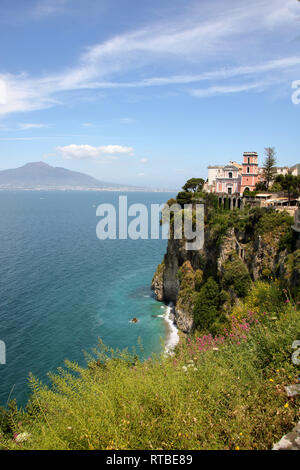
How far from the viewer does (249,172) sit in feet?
147

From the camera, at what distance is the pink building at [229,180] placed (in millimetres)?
47312

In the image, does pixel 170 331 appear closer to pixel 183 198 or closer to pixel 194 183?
pixel 183 198

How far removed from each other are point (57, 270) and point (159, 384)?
55494mm

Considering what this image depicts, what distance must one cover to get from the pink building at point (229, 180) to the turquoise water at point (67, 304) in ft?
68.1

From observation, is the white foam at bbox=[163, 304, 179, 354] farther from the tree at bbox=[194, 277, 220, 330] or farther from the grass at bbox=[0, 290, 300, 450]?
the grass at bbox=[0, 290, 300, 450]

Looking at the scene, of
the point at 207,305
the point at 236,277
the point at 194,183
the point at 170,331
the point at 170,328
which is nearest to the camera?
the point at 236,277

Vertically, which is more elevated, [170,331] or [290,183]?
[290,183]

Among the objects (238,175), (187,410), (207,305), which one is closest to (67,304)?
(207,305)

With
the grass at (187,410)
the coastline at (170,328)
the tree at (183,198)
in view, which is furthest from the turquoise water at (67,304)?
the tree at (183,198)

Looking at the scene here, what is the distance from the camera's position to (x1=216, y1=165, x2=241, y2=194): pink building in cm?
4731

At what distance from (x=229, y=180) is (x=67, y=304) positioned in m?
31.0

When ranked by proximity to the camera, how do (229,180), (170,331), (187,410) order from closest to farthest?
(187,410) < (170,331) < (229,180)

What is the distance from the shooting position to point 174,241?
44.4 meters
